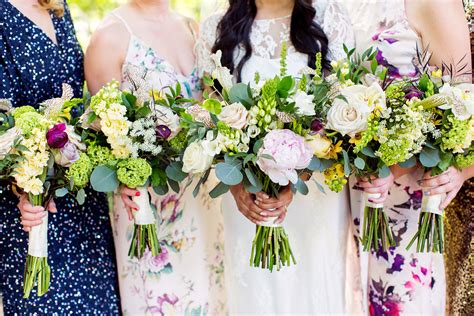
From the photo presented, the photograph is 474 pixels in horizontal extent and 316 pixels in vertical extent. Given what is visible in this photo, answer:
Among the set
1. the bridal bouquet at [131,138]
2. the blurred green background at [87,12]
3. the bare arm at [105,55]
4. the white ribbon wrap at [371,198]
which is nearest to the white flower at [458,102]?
the white ribbon wrap at [371,198]

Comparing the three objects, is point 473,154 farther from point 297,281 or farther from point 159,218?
point 159,218

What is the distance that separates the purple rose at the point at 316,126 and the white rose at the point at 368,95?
140 millimetres

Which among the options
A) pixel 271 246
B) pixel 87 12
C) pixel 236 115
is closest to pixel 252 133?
pixel 236 115

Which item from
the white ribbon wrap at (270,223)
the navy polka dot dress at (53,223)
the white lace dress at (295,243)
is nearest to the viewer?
the white ribbon wrap at (270,223)

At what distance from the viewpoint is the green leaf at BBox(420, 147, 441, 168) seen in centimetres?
239

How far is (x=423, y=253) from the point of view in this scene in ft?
9.35

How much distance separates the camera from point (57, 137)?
2.30 metres

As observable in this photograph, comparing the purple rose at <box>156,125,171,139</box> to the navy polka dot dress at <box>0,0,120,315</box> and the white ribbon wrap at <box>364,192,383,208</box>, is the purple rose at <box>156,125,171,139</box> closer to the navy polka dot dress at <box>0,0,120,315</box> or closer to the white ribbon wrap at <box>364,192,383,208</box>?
the navy polka dot dress at <box>0,0,120,315</box>

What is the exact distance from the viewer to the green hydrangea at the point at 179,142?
95.0 inches

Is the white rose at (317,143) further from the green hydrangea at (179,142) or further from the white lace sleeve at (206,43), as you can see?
the white lace sleeve at (206,43)

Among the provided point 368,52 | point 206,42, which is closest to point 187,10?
point 206,42

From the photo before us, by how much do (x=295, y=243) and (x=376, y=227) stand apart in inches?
19.7

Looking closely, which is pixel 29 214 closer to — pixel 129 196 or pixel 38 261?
pixel 38 261

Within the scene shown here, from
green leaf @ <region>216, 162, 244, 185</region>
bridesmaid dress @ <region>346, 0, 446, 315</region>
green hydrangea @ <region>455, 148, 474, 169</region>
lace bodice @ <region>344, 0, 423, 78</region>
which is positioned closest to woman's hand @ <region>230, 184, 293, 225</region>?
green leaf @ <region>216, 162, 244, 185</region>
